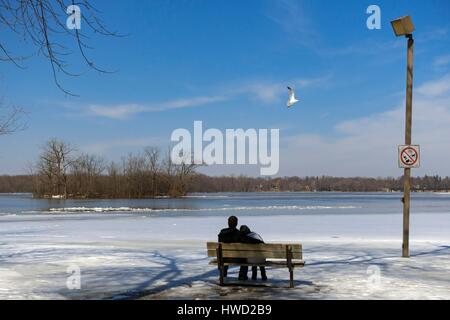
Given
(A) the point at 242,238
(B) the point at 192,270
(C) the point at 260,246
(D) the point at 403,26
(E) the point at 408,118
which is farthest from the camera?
(E) the point at 408,118

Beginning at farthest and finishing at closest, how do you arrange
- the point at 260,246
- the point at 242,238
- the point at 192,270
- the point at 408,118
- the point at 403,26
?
the point at 408,118 → the point at 403,26 → the point at 192,270 → the point at 242,238 → the point at 260,246

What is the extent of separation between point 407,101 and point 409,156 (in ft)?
5.00

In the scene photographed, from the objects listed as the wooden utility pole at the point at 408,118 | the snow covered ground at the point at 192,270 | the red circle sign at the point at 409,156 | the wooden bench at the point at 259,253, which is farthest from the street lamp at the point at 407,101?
the wooden bench at the point at 259,253

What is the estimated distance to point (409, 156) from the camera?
12062 mm

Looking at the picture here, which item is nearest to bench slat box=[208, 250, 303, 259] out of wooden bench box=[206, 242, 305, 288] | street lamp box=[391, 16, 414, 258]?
wooden bench box=[206, 242, 305, 288]

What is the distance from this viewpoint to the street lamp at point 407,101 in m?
11.9

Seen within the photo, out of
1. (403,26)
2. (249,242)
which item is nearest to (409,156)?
(403,26)

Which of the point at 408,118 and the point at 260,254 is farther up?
the point at 408,118

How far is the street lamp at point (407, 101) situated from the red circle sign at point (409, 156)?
368 millimetres

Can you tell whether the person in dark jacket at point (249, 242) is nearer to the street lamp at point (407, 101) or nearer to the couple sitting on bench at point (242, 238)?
the couple sitting on bench at point (242, 238)

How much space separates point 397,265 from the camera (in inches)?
426

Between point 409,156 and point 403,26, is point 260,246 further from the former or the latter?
point 403,26

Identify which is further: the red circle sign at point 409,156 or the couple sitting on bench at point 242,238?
the red circle sign at point 409,156

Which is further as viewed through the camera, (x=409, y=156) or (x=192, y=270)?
(x=409, y=156)
